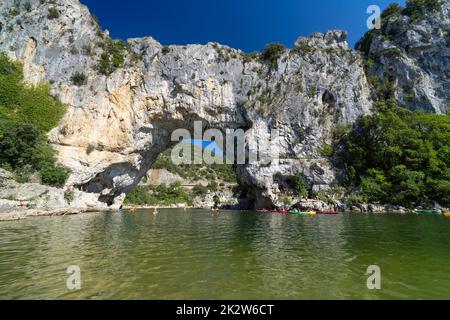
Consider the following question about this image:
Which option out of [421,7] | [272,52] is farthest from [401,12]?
[272,52]

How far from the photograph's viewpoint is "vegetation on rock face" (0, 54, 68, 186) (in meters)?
29.9

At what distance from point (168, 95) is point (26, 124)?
17700 mm

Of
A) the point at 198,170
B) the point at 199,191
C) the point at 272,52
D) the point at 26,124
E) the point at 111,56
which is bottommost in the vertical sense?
the point at 199,191

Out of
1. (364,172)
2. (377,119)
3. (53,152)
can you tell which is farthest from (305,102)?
(53,152)

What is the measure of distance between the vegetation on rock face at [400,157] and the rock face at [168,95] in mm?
A: 3545

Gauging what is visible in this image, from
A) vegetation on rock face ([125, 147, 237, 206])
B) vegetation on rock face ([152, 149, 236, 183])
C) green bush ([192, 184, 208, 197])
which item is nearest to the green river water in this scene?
vegetation on rock face ([125, 147, 237, 206])

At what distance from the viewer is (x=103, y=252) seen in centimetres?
1095

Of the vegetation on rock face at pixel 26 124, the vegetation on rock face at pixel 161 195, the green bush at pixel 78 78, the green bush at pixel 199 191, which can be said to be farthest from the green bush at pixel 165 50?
the green bush at pixel 199 191

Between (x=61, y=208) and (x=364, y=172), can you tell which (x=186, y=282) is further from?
(x=364, y=172)

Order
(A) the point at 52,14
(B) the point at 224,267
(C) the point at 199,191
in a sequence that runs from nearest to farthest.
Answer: (B) the point at 224,267 < (A) the point at 52,14 < (C) the point at 199,191

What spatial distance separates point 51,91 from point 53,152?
340 inches

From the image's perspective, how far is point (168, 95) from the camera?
135ft

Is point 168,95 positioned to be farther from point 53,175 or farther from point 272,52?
point 272,52

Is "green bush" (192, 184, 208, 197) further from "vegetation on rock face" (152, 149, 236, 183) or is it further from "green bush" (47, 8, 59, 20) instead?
"green bush" (47, 8, 59, 20)
